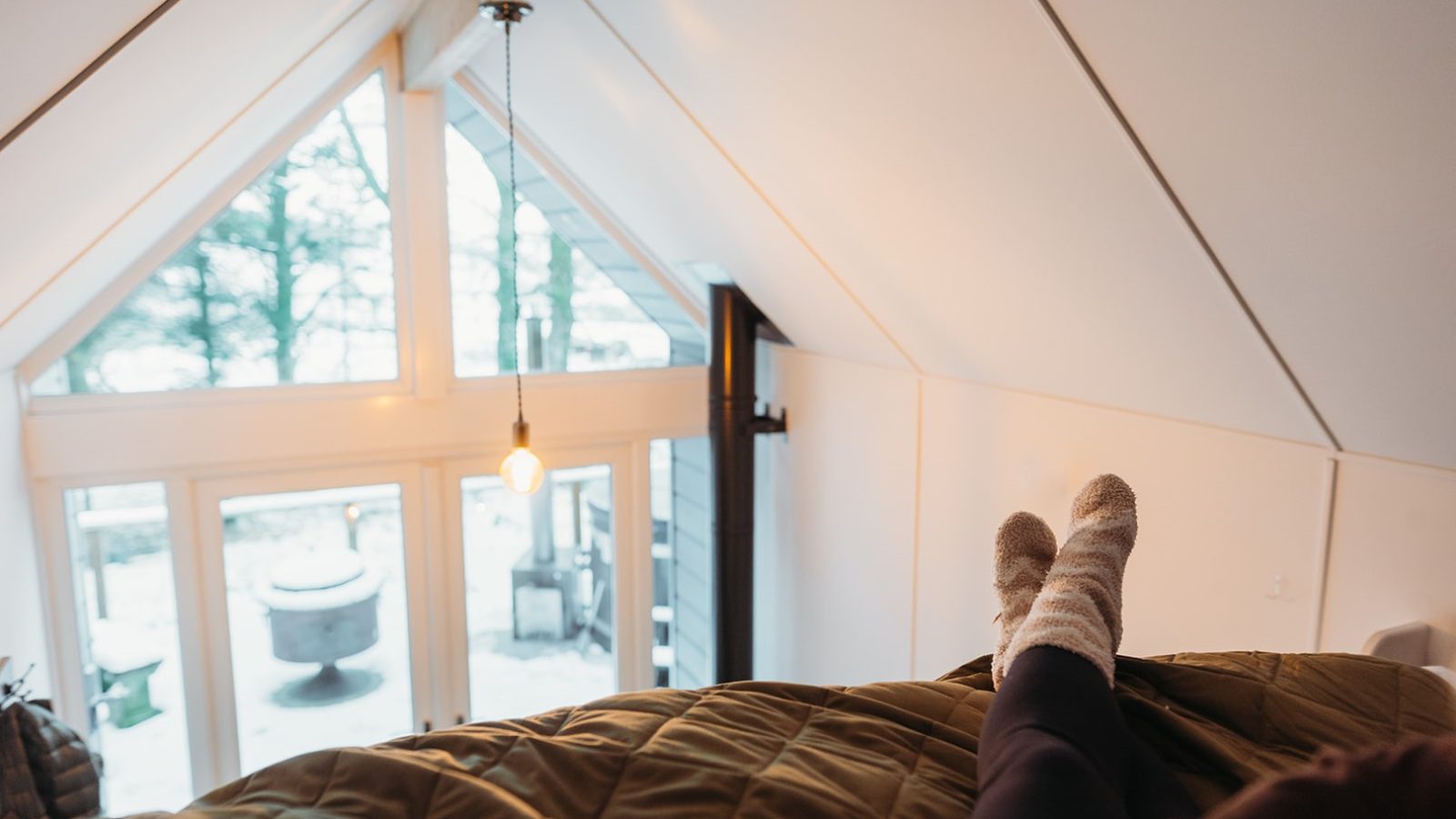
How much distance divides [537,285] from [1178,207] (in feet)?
8.67

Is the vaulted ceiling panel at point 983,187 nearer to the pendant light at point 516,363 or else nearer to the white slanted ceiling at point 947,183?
the white slanted ceiling at point 947,183

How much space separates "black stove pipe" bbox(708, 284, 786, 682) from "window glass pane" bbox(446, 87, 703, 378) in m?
0.40

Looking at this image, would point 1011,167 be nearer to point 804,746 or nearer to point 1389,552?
point 1389,552

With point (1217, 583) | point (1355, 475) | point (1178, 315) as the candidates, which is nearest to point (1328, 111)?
point (1178, 315)

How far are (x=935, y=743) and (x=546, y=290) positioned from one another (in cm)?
Result: 285

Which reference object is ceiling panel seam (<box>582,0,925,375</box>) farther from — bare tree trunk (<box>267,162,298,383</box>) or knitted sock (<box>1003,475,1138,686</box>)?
bare tree trunk (<box>267,162,298,383</box>)

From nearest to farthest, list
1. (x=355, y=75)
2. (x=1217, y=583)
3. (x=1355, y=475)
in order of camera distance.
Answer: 1. (x=1355, y=475)
2. (x=1217, y=583)
3. (x=355, y=75)

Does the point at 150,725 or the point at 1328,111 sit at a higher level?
the point at 1328,111

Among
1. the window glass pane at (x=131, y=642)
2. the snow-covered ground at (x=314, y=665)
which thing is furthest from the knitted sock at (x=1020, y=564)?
the window glass pane at (x=131, y=642)

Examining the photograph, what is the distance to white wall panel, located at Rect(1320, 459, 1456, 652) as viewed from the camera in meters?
1.50

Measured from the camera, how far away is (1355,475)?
164 cm

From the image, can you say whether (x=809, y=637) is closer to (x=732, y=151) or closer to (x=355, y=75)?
(x=732, y=151)

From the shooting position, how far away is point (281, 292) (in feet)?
10.7

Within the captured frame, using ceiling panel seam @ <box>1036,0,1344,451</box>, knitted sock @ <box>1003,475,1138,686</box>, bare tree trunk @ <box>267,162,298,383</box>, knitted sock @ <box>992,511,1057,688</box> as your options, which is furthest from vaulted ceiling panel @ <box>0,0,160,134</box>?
bare tree trunk @ <box>267,162,298,383</box>
